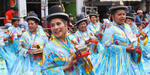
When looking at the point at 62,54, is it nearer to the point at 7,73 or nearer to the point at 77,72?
the point at 77,72

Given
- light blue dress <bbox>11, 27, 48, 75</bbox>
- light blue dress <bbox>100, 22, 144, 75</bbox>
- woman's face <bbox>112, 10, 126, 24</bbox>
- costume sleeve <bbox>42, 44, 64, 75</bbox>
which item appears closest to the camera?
costume sleeve <bbox>42, 44, 64, 75</bbox>

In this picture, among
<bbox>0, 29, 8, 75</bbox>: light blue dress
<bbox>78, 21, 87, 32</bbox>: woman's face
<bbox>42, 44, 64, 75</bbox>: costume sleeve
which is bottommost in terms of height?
<bbox>0, 29, 8, 75</bbox>: light blue dress

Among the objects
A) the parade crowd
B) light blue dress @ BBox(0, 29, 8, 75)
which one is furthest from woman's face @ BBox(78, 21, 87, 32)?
light blue dress @ BBox(0, 29, 8, 75)

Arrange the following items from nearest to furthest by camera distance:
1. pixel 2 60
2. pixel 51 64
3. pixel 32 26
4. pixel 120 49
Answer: pixel 51 64 < pixel 120 49 < pixel 32 26 < pixel 2 60

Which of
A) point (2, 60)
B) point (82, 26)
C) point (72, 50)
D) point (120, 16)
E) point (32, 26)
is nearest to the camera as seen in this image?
point (72, 50)

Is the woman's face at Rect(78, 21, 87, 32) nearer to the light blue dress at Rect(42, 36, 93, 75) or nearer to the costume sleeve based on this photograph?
the light blue dress at Rect(42, 36, 93, 75)

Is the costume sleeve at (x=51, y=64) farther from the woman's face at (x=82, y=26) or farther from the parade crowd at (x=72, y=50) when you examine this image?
the woman's face at (x=82, y=26)

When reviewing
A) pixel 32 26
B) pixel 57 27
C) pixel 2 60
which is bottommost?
pixel 2 60

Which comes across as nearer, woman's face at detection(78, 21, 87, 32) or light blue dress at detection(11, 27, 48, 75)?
light blue dress at detection(11, 27, 48, 75)

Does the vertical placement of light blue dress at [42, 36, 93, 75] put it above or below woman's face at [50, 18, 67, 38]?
below

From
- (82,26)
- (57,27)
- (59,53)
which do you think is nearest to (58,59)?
(59,53)

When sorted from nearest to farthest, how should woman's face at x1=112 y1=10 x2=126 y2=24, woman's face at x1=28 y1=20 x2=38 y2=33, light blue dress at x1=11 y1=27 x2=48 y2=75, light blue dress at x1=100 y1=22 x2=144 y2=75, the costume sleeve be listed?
the costume sleeve < light blue dress at x1=100 y1=22 x2=144 y2=75 < woman's face at x1=112 y1=10 x2=126 y2=24 < light blue dress at x1=11 y1=27 x2=48 y2=75 < woman's face at x1=28 y1=20 x2=38 y2=33

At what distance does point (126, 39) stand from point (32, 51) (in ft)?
6.98

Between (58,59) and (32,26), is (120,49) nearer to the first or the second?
(58,59)
